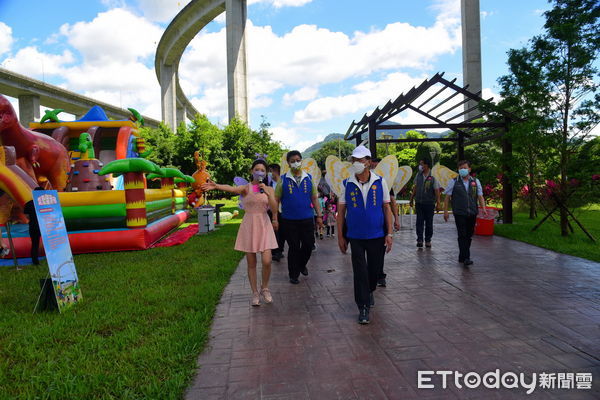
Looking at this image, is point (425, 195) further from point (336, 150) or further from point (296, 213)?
point (336, 150)

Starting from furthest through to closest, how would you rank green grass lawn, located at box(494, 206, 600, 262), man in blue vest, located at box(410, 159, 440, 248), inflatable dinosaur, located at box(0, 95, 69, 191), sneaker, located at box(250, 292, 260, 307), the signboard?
man in blue vest, located at box(410, 159, 440, 248), inflatable dinosaur, located at box(0, 95, 69, 191), green grass lawn, located at box(494, 206, 600, 262), sneaker, located at box(250, 292, 260, 307), the signboard

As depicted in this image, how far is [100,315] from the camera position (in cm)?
461

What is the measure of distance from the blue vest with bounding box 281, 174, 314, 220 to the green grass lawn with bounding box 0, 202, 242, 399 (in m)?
1.47

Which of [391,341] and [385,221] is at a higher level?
[385,221]

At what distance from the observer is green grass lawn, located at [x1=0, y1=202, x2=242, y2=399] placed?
9.97 ft

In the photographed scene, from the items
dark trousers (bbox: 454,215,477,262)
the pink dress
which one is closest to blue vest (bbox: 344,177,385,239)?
the pink dress

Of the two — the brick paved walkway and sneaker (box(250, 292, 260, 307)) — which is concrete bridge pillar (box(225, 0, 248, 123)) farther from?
sneaker (box(250, 292, 260, 307))

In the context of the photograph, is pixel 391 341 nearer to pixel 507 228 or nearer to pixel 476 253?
pixel 476 253

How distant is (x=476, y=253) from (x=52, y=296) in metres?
7.09

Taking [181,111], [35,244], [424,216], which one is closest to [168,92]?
[181,111]

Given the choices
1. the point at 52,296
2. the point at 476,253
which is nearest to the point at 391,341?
the point at 52,296

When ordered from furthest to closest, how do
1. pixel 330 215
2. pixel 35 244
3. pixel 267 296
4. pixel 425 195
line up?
pixel 330 215, pixel 425 195, pixel 35 244, pixel 267 296

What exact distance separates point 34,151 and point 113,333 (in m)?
6.63

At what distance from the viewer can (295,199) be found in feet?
19.8
